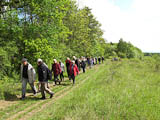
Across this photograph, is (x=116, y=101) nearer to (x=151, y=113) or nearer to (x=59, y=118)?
(x=151, y=113)

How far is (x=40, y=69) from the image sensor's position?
308 inches

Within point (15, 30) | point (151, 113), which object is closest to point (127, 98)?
point (151, 113)

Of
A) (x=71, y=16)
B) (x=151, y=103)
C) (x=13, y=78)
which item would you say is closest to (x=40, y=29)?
(x=13, y=78)

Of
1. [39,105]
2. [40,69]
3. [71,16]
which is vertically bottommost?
[39,105]

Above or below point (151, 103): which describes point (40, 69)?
above

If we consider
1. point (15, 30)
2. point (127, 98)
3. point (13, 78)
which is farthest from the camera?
point (13, 78)

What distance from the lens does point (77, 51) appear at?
100ft

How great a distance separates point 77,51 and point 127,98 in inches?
956

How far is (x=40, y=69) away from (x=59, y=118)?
3.64 meters

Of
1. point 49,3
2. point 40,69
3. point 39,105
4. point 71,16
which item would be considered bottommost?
point 39,105

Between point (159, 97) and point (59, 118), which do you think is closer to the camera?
point (59, 118)

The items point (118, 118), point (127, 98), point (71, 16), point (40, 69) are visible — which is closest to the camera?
point (118, 118)

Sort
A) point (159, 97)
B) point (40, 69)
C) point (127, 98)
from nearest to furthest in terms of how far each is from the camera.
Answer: point (127, 98)
point (159, 97)
point (40, 69)

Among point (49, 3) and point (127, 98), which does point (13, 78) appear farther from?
point (127, 98)
